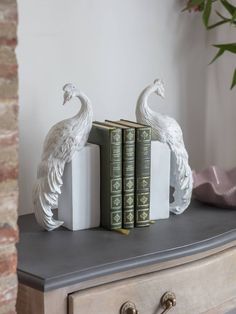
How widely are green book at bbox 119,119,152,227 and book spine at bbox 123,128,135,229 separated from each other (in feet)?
0.04

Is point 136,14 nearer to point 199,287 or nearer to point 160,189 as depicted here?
point 160,189

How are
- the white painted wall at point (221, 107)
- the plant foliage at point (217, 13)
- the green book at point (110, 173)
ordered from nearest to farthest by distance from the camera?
the green book at point (110, 173) → the plant foliage at point (217, 13) → the white painted wall at point (221, 107)

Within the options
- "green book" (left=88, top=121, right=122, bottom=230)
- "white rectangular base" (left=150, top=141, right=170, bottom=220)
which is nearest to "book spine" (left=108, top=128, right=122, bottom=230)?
"green book" (left=88, top=121, right=122, bottom=230)

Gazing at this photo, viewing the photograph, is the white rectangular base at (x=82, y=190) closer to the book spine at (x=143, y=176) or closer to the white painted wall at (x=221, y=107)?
the book spine at (x=143, y=176)

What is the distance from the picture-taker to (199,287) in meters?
1.45

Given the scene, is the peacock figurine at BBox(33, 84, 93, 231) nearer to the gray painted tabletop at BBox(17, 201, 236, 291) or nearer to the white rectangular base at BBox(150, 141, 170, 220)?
the gray painted tabletop at BBox(17, 201, 236, 291)

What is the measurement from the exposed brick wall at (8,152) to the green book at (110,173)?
1.53 feet

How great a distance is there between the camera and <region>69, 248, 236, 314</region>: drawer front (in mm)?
1275

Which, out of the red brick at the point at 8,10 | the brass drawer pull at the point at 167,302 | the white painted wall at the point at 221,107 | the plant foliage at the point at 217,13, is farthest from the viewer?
the white painted wall at the point at 221,107

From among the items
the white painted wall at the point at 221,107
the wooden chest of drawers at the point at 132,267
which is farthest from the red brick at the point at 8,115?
the white painted wall at the point at 221,107

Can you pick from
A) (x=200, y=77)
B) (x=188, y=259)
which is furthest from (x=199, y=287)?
(x=200, y=77)

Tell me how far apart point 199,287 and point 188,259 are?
7cm

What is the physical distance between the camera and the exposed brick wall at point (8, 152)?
38.7 inches

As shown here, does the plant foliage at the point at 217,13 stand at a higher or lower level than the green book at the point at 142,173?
higher
